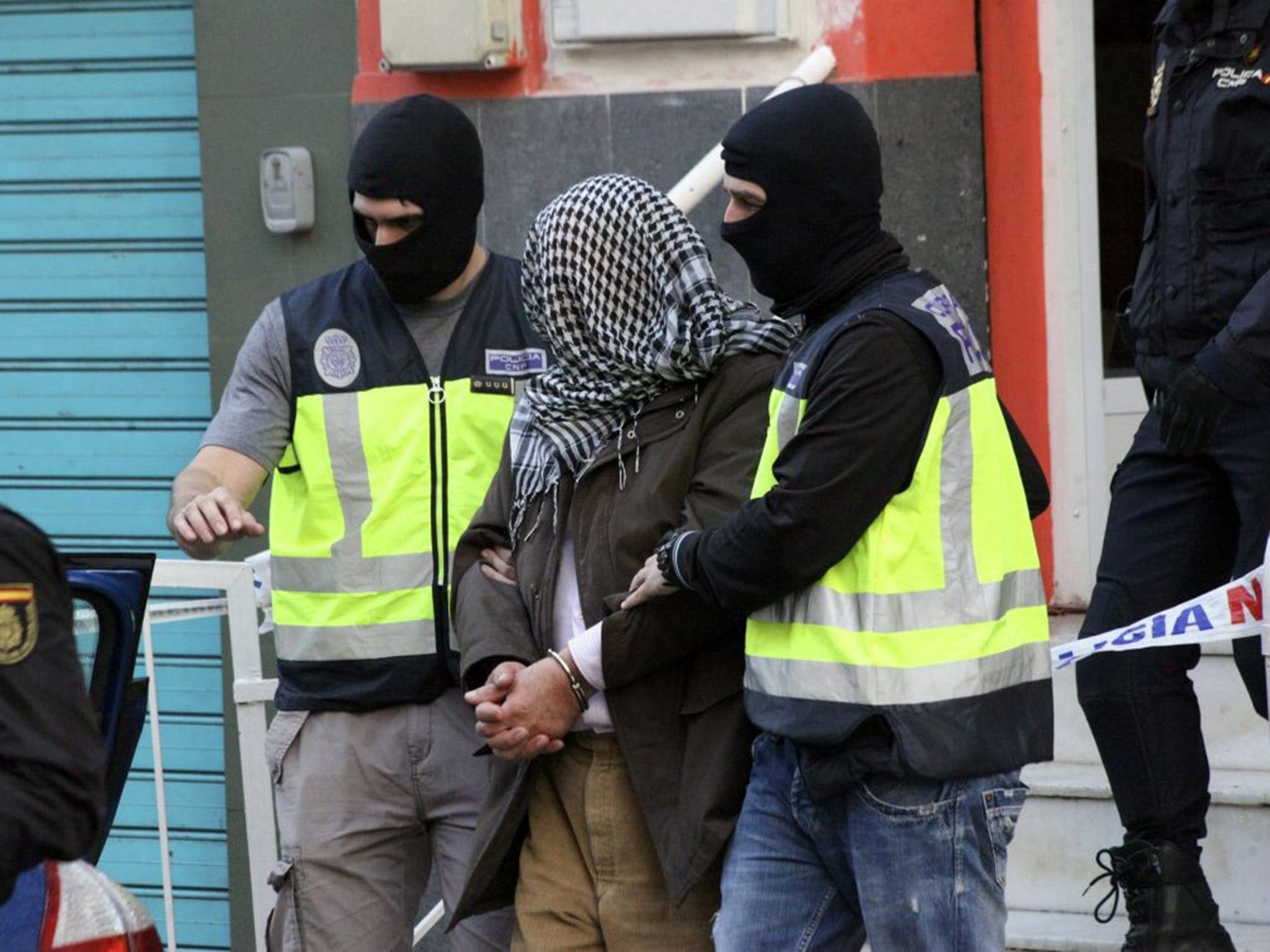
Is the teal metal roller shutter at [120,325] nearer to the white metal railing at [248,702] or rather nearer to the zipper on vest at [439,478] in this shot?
the white metal railing at [248,702]

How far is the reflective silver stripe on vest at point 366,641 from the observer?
3.64 m

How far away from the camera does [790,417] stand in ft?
9.69

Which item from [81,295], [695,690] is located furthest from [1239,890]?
[81,295]

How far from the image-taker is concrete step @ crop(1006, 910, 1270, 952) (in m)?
4.11

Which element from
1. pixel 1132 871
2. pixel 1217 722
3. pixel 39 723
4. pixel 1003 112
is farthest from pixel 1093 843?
pixel 39 723

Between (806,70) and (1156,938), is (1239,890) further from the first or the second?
(806,70)

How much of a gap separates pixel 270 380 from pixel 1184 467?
5.74 ft

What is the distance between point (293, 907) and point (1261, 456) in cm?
197

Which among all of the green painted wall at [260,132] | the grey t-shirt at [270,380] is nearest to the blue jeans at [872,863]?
the grey t-shirt at [270,380]

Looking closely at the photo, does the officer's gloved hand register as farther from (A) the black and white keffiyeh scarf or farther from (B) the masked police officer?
(B) the masked police officer

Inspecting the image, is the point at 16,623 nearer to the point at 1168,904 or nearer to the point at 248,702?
the point at 248,702

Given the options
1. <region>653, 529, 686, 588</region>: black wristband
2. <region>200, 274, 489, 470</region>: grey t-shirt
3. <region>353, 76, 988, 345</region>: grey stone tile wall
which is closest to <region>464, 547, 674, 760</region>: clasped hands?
<region>653, 529, 686, 588</region>: black wristband

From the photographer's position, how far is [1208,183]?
148 inches

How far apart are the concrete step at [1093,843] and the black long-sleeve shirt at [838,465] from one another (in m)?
1.81
